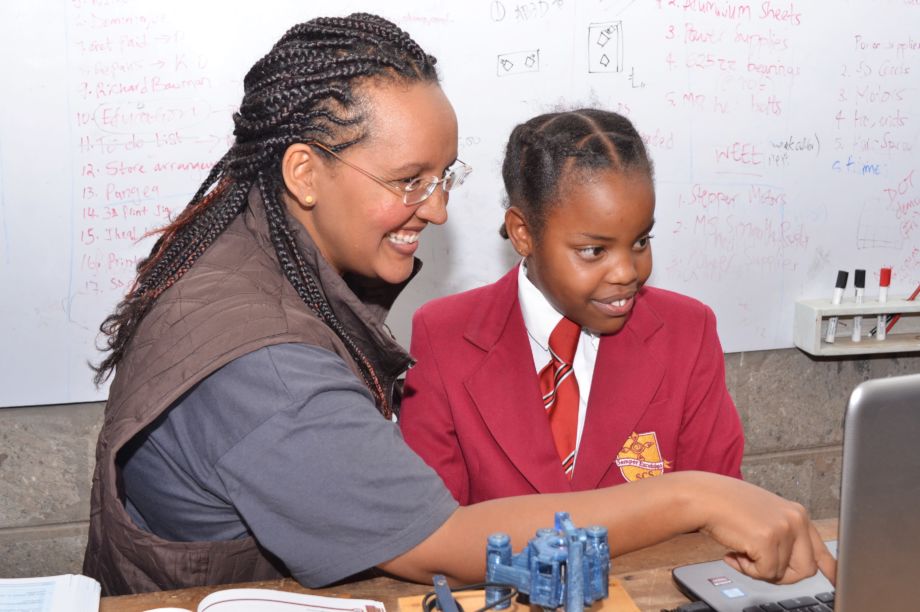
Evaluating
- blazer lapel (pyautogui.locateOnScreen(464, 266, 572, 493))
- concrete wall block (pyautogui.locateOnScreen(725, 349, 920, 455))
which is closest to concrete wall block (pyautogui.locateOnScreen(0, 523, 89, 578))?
blazer lapel (pyautogui.locateOnScreen(464, 266, 572, 493))

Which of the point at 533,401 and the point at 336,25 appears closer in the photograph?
the point at 336,25

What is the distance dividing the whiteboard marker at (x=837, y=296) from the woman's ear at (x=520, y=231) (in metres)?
1.55

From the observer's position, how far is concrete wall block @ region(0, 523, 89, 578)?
2557mm

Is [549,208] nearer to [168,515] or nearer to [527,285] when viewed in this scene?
[527,285]

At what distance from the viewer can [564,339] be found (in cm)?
158

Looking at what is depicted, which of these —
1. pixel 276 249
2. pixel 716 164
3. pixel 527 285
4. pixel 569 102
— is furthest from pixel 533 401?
pixel 716 164

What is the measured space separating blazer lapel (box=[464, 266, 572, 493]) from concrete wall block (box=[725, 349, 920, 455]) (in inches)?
57.3

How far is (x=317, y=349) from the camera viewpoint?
1087 mm

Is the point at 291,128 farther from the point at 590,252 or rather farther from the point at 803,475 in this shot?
the point at 803,475

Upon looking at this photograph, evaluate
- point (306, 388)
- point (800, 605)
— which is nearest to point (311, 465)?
point (306, 388)

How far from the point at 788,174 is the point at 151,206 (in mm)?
1743

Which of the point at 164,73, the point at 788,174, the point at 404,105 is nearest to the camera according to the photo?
the point at 404,105

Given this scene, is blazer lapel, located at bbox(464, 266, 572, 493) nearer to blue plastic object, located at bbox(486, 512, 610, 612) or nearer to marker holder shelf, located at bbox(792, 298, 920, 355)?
blue plastic object, located at bbox(486, 512, 610, 612)

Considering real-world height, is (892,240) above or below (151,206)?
below
